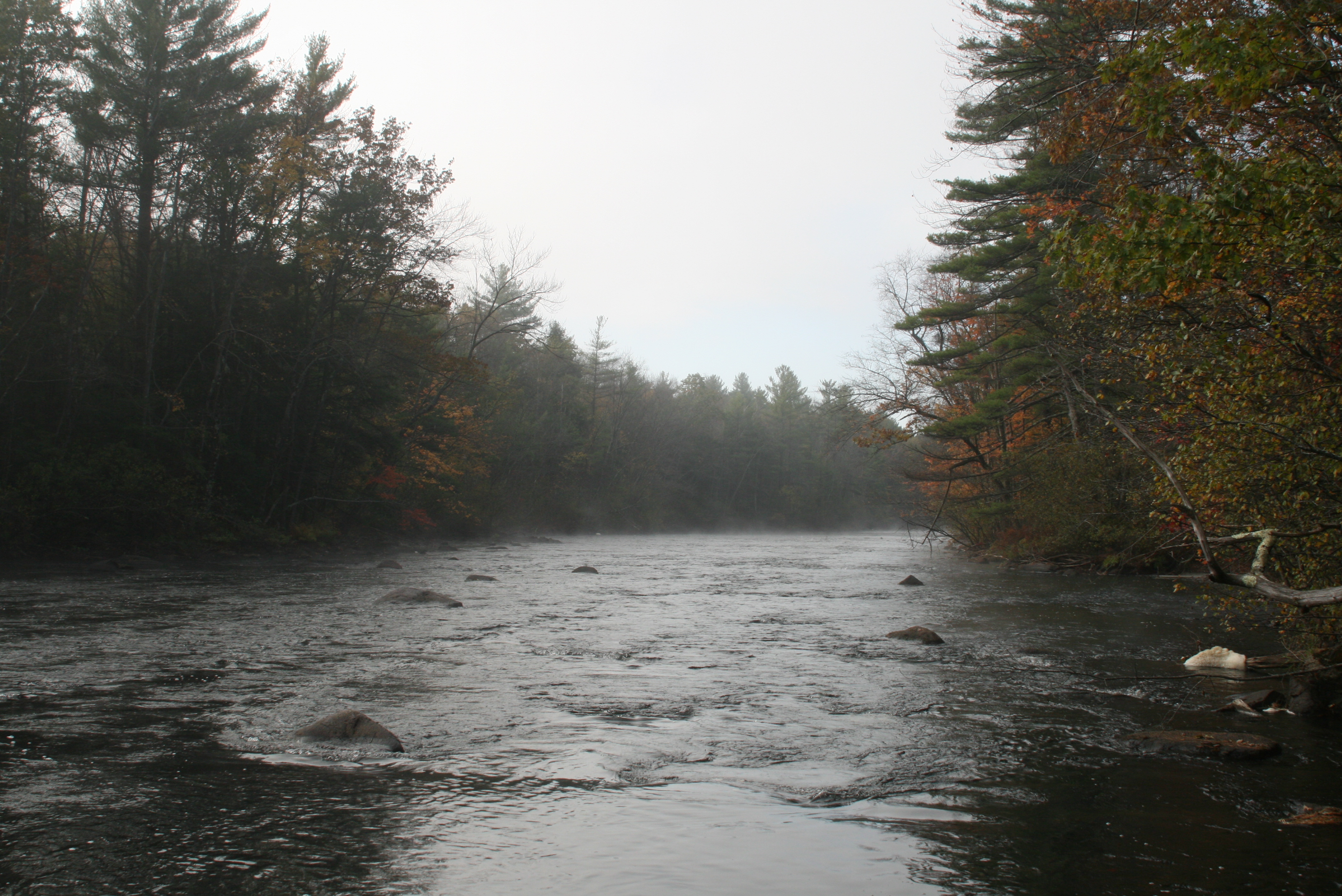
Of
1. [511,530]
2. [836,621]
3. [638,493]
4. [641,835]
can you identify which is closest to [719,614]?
[836,621]

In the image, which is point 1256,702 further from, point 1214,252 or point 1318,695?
point 1214,252

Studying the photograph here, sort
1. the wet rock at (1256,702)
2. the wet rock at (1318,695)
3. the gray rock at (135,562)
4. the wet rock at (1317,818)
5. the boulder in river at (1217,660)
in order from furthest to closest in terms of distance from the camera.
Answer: the gray rock at (135,562), the boulder in river at (1217,660), the wet rock at (1256,702), the wet rock at (1318,695), the wet rock at (1317,818)

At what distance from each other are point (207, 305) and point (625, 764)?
2461 centimetres

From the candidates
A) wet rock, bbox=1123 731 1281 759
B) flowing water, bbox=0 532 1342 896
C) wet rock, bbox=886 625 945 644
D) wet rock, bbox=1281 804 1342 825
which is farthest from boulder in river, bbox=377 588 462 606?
wet rock, bbox=1281 804 1342 825

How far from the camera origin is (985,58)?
1275 cm

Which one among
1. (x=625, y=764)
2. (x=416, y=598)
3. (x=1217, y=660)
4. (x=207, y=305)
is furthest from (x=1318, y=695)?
(x=207, y=305)

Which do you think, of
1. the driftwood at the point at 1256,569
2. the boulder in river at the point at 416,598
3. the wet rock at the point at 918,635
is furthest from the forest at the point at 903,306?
the boulder in river at the point at 416,598

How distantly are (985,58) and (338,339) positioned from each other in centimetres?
2129

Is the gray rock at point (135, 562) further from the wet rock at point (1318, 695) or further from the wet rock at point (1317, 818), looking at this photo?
the wet rock at point (1317, 818)

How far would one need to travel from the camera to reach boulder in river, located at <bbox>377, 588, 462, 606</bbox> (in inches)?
614

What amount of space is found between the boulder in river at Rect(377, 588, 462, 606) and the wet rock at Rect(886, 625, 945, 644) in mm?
7432

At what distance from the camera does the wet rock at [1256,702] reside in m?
7.91

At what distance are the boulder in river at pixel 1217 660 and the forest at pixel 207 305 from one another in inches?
792

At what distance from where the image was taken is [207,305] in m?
26.0
